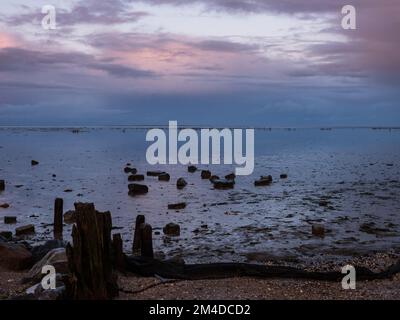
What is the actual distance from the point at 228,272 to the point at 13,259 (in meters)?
6.31

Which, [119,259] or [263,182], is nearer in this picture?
[119,259]

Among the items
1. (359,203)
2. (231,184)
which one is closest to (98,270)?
(359,203)

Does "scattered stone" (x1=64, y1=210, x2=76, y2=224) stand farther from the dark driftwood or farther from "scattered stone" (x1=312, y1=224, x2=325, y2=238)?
"scattered stone" (x1=312, y1=224, x2=325, y2=238)

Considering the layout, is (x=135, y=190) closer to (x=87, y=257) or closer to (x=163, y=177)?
(x=163, y=177)

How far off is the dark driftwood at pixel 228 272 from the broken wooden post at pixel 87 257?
219 cm

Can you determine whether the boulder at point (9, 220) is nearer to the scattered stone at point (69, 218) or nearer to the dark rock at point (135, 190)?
the scattered stone at point (69, 218)

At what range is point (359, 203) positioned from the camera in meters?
27.2

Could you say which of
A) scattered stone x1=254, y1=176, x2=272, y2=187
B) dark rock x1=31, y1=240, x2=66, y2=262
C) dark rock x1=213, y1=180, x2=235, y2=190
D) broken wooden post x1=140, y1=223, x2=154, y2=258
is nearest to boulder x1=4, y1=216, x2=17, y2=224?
dark rock x1=31, y1=240, x2=66, y2=262

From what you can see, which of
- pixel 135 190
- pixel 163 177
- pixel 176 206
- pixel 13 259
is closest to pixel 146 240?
pixel 13 259

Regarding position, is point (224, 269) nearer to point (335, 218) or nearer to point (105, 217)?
point (105, 217)

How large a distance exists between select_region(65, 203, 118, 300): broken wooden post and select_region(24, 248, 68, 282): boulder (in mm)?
2279

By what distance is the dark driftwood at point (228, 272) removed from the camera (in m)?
11.6

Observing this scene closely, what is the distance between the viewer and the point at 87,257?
955 centimetres

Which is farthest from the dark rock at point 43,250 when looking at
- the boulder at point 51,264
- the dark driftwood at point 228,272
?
the dark driftwood at point 228,272
